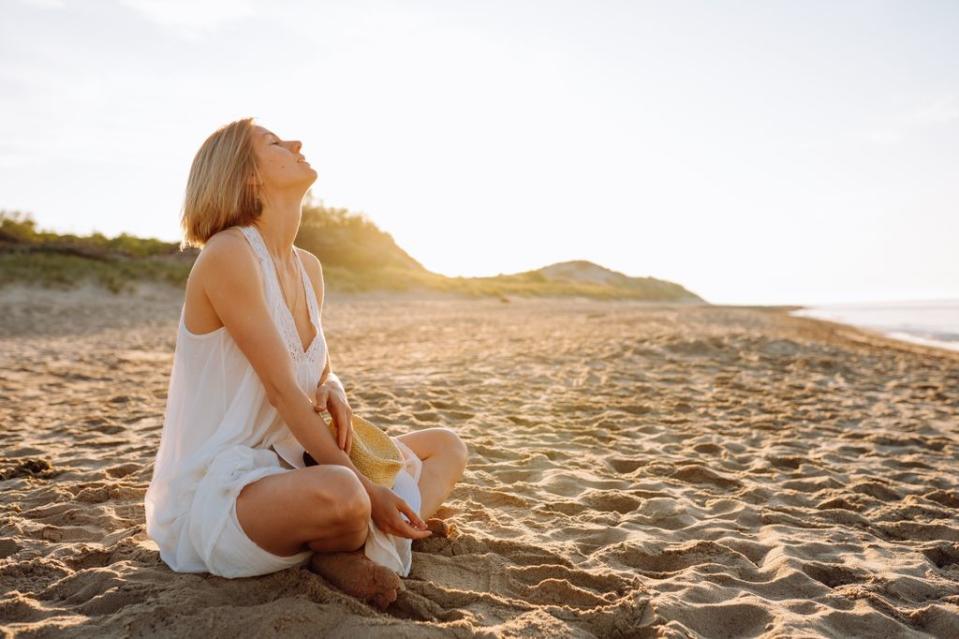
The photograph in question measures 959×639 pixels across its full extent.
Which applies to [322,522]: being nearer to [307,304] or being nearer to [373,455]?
[373,455]

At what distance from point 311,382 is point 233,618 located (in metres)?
0.83

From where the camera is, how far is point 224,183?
7.45ft

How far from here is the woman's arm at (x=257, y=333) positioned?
209 cm

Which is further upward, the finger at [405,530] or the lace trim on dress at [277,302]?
the lace trim on dress at [277,302]

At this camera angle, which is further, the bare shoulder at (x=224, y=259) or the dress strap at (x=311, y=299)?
the dress strap at (x=311, y=299)

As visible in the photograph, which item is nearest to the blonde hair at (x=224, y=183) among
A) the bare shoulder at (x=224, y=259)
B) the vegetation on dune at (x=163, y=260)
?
the bare shoulder at (x=224, y=259)

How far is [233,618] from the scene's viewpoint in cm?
185

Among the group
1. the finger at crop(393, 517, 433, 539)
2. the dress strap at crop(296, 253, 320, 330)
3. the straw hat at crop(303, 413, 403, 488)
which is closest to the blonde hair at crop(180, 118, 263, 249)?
the dress strap at crop(296, 253, 320, 330)

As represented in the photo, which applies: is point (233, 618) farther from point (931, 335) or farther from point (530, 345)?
point (931, 335)

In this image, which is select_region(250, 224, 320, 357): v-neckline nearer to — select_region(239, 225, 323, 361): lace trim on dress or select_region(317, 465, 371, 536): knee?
select_region(239, 225, 323, 361): lace trim on dress

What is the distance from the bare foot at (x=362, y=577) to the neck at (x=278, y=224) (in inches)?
43.4

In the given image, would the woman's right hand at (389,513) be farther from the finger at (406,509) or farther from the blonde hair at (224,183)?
the blonde hair at (224,183)

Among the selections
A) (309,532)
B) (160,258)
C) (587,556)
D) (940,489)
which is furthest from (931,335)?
(160,258)

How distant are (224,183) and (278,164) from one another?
0.66 feet
